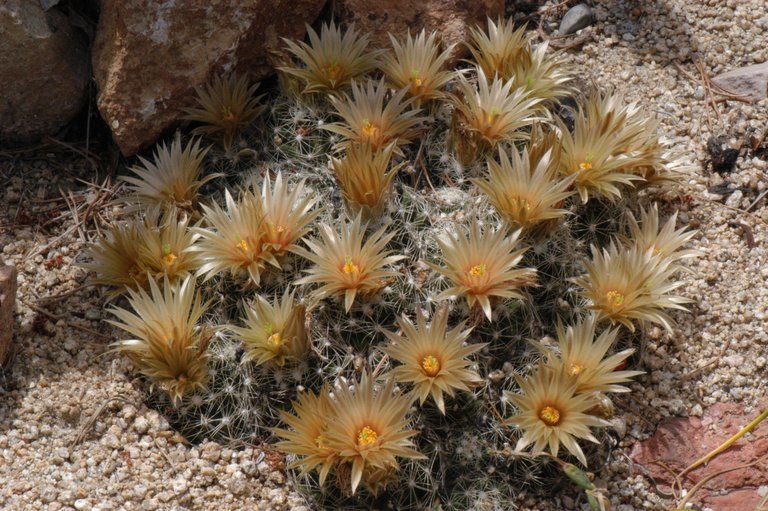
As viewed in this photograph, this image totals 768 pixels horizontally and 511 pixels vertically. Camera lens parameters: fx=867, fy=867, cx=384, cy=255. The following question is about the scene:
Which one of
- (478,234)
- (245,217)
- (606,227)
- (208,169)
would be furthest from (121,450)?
(606,227)

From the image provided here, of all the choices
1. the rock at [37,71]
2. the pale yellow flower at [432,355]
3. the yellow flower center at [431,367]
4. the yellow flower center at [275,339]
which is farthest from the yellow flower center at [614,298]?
the rock at [37,71]

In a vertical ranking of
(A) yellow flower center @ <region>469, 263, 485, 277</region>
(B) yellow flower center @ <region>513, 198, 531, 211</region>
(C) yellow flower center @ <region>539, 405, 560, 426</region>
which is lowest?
(C) yellow flower center @ <region>539, 405, 560, 426</region>

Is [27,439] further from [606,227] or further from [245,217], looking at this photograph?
[606,227]

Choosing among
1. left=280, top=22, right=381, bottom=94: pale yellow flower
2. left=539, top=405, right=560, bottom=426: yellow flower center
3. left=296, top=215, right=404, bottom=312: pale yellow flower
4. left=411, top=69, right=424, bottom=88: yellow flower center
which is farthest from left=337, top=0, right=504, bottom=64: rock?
left=539, top=405, right=560, bottom=426: yellow flower center

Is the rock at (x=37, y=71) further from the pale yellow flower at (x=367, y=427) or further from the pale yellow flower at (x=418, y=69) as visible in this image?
the pale yellow flower at (x=367, y=427)

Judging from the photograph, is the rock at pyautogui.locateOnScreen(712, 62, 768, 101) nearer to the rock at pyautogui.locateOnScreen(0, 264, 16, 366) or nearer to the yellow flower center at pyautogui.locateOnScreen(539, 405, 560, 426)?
the yellow flower center at pyautogui.locateOnScreen(539, 405, 560, 426)

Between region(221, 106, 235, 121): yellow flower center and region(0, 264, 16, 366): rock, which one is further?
region(221, 106, 235, 121): yellow flower center

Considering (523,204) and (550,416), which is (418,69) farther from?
(550,416)
